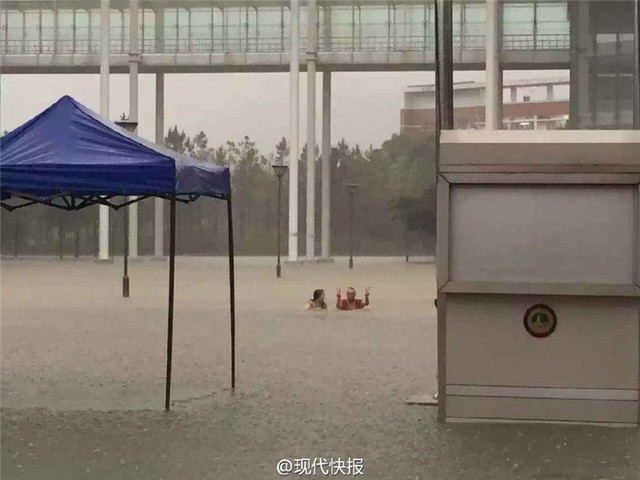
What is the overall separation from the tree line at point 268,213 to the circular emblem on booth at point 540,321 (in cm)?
4211

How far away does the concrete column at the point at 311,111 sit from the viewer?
153ft

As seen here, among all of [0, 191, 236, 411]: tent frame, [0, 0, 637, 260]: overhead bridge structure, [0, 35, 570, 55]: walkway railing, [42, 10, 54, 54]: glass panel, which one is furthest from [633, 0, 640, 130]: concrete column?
[42, 10, 54, 54]: glass panel

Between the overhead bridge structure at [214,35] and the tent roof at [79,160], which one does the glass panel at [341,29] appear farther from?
the tent roof at [79,160]

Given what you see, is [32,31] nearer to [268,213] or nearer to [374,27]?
[374,27]

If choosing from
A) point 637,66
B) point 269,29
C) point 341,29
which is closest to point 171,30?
point 269,29

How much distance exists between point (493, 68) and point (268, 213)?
99.7 ft

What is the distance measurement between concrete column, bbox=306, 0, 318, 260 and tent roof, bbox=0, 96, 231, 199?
38262mm

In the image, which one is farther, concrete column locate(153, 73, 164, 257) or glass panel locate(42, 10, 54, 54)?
concrete column locate(153, 73, 164, 257)

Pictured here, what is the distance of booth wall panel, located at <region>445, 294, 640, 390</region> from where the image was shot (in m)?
7.57

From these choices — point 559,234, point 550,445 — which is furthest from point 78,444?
point 559,234

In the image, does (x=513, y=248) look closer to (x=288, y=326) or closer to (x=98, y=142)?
(x=98, y=142)

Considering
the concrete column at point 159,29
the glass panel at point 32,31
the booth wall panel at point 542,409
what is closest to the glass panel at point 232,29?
the concrete column at point 159,29

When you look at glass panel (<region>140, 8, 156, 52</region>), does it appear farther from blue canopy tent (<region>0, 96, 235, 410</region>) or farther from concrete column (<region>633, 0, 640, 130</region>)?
blue canopy tent (<region>0, 96, 235, 410</region>)

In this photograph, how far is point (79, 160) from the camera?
308 inches
